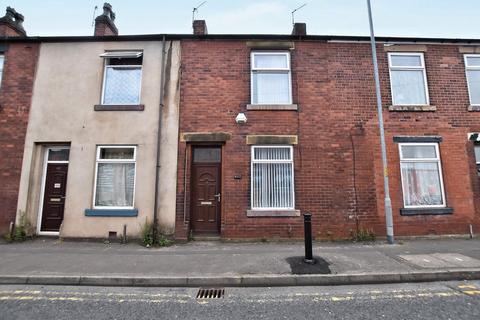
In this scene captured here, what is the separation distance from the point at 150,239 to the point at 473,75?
38.4ft

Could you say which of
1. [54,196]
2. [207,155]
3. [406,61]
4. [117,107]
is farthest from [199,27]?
[54,196]

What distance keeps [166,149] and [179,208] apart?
1838 millimetres

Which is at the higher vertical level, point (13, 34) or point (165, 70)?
point (13, 34)

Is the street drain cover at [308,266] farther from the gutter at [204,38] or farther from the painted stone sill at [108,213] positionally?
the gutter at [204,38]

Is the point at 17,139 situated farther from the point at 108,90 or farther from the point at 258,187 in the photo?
the point at 258,187

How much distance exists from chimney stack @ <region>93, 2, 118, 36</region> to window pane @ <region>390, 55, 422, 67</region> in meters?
10.1

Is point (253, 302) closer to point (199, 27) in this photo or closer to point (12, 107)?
point (199, 27)

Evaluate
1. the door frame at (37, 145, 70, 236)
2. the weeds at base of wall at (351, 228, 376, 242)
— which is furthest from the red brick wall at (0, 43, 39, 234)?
the weeds at base of wall at (351, 228, 376, 242)

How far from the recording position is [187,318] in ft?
12.2

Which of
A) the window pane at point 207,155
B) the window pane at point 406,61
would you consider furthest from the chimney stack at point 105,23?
the window pane at point 406,61

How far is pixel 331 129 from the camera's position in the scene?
854 centimetres

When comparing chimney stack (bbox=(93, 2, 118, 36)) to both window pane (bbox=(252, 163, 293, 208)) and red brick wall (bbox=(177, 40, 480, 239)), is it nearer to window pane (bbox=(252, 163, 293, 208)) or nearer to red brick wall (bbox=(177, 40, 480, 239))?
red brick wall (bbox=(177, 40, 480, 239))

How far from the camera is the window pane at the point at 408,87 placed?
895 cm

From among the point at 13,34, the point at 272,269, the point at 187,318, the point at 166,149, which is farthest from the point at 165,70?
the point at 187,318
